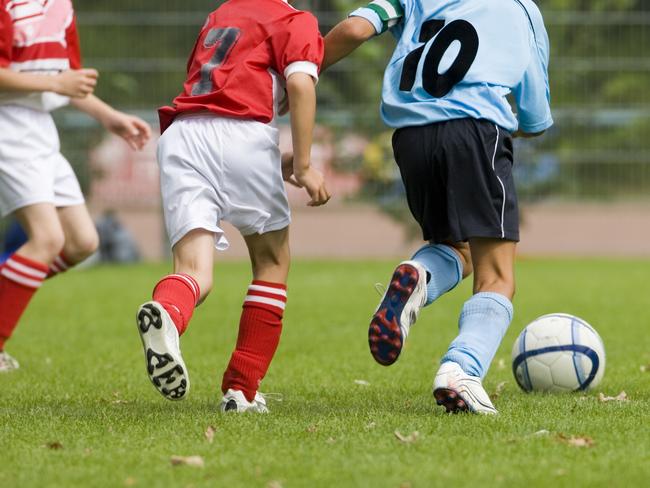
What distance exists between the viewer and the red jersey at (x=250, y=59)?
4395 millimetres

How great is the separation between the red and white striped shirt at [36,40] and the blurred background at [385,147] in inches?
475

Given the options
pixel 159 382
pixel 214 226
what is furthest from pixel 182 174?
pixel 159 382

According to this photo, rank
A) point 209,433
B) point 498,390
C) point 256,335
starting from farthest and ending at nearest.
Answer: point 498,390 → point 256,335 → point 209,433

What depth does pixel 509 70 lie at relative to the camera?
4.53 metres

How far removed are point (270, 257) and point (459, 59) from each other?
0.99 m

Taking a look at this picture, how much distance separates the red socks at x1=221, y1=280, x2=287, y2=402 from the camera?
181 inches

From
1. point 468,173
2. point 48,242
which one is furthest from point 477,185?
point 48,242

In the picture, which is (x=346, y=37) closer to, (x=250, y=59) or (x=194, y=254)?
(x=250, y=59)

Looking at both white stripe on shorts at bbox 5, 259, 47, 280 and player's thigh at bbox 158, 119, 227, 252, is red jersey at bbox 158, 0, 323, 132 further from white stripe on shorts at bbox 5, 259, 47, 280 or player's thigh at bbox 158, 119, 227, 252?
white stripe on shorts at bbox 5, 259, 47, 280

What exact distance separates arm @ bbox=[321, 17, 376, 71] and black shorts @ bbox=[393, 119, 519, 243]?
0.38 m

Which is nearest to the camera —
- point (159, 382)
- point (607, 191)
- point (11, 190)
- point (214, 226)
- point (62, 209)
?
point (159, 382)

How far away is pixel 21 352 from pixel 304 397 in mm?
2698

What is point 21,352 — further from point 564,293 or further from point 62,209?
point 564,293

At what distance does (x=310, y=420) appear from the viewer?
430cm
